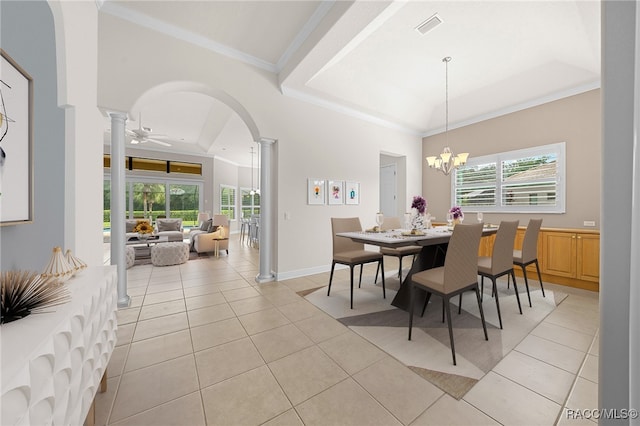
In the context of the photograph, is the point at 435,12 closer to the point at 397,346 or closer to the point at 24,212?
the point at 397,346

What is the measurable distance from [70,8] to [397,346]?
3.56 metres

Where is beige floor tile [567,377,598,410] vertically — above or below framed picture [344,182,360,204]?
below

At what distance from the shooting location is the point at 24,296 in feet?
2.81

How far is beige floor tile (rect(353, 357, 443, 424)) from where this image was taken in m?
1.35

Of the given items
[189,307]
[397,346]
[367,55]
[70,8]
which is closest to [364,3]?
[367,55]

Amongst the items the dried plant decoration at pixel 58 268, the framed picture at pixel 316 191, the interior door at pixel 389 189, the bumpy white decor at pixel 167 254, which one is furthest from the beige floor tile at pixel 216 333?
the interior door at pixel 389 189

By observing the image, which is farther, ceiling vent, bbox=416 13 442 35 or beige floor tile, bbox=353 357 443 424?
ceiling vent, bbox=416 13 442 35

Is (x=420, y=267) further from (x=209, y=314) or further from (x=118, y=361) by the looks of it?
(x=118, y=361)

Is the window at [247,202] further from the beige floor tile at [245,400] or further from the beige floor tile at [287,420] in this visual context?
the beige floor tile at [287,420]

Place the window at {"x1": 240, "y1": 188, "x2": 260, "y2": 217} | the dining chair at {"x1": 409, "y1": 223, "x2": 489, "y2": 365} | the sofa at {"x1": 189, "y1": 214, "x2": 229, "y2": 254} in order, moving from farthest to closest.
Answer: the window at {"x1": 240, "y1": 188, "x2": 260, "y2": 217}, the sofa at {"x1": 189, "y1": 214, "x2": 229, "y2": 254}, the dining chair at {"x1": 409, "y1": 223, "x2": 489, "y2": 365}

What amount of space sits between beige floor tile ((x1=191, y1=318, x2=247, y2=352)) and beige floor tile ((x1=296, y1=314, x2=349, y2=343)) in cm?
57

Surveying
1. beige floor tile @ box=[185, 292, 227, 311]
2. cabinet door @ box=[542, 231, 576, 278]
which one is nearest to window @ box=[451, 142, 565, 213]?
cabinet door @ box=[542, 231, 576, 278]

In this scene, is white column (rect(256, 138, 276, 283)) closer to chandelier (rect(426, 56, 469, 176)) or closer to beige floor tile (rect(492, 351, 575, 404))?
chandelier (rect(426, 56, 469, 176))

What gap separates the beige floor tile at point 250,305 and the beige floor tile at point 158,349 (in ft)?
1.92
